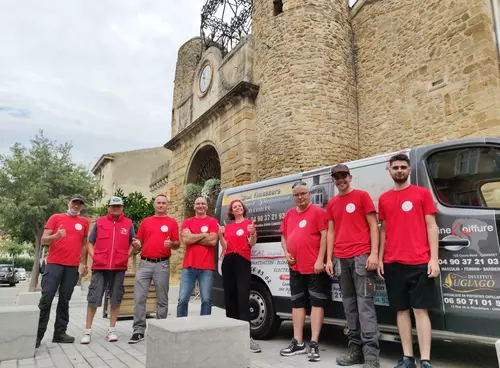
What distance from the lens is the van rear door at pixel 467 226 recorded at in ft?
11.3

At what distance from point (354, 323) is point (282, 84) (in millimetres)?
8675

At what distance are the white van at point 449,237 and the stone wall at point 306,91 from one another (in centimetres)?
→ 573

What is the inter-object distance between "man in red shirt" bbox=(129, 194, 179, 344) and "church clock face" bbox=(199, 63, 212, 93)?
10.3 metres

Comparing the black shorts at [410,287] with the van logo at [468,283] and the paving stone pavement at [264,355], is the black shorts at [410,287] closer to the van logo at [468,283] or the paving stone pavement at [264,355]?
the van logo at [468,283]

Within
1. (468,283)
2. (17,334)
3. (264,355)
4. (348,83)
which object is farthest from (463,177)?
(348,83)

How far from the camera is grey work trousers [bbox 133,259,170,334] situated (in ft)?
17.5

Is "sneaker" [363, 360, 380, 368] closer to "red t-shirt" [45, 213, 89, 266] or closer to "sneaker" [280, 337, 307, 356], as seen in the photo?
"sneaker" [280, 337, 307, 356]

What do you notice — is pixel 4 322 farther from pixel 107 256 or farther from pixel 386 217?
pixel 386 217

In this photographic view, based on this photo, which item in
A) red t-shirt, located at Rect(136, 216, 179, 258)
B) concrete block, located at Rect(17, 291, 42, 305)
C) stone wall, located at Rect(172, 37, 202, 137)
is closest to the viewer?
red t-shirt, located at Rect(136, 216, 179, 258)

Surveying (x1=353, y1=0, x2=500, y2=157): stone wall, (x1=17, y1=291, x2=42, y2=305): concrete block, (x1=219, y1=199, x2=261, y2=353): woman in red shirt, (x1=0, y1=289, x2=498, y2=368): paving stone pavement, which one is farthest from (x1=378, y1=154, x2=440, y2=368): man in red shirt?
(x1=17, y1=291, x2=42, y2=305): concrete block

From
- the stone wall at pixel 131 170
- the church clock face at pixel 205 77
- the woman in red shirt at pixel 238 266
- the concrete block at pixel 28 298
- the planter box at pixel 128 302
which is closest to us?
the woman in red shirt at pixel 238 266

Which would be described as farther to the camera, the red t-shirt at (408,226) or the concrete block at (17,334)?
the concrete block at (17,334)

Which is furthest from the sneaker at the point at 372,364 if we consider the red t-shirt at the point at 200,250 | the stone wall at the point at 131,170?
the stone wall at the point at 131,170

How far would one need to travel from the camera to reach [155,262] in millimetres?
5492
